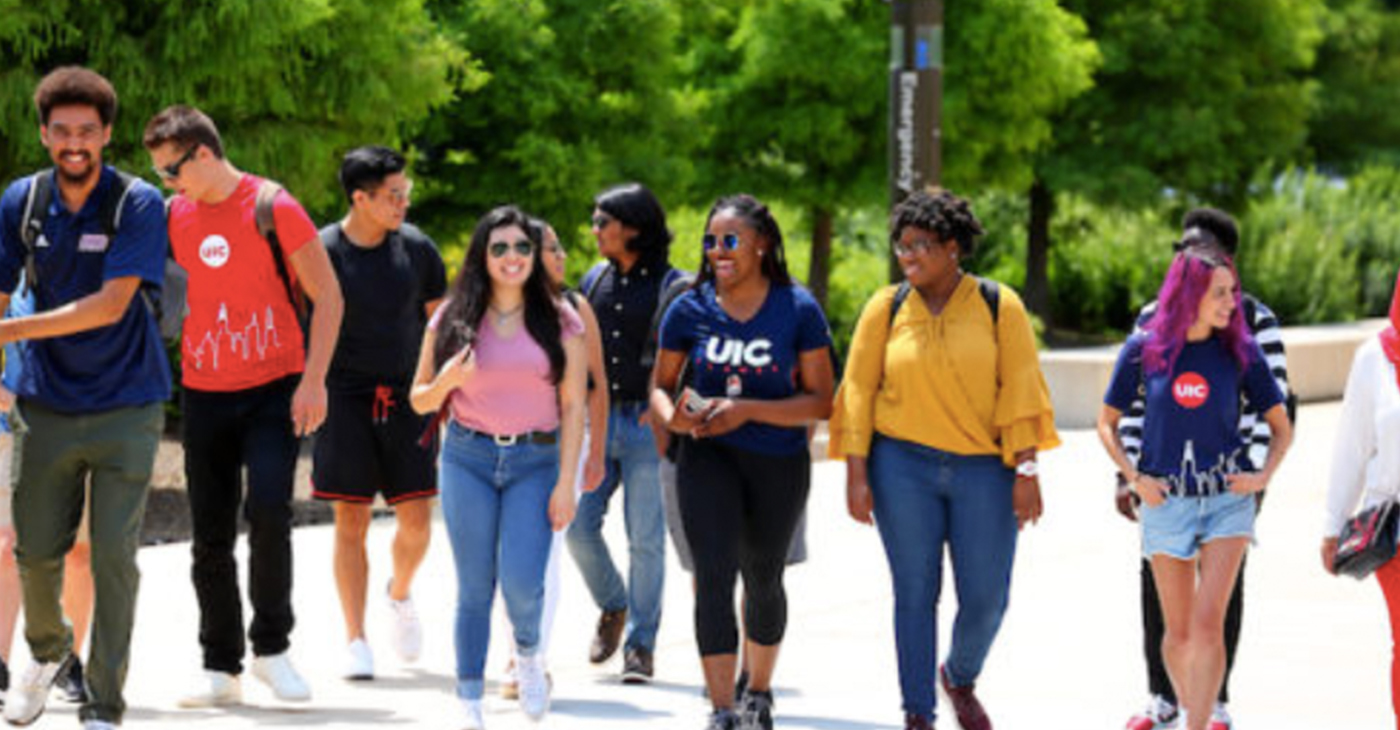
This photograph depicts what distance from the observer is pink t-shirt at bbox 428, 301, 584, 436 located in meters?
7.88

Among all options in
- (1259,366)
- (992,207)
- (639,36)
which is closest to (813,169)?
(639,36)

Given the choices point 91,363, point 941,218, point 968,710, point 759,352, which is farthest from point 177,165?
point 968,710

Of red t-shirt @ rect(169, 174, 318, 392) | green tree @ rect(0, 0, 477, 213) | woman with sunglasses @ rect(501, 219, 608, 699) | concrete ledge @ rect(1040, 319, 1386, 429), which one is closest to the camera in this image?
woman with sunglasses @ rect(501, 219, 608, 699)

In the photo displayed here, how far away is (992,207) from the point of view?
33375 millimetres

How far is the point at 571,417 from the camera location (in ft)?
26.0

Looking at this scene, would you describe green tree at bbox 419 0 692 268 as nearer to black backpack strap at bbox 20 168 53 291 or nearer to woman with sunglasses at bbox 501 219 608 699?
woman with sunglasses at bbox 501 219 608 699

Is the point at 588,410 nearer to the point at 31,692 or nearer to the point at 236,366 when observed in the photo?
the point at 236,366

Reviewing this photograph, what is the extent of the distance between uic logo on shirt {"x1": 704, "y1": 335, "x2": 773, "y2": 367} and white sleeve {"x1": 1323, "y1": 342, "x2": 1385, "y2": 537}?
1948 mm

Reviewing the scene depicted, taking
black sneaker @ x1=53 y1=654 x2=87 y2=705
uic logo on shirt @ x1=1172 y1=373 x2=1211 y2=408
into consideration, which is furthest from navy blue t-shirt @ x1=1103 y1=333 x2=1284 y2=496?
black sneaker @ x1=53 y1=654 x2=87 y2=705

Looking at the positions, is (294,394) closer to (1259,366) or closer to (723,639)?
(723,639)

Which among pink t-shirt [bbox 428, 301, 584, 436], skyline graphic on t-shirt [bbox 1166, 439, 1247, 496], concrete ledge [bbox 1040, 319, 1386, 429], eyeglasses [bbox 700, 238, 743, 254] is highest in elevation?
eyeglasses [bbox 700, 238, 743, 254]

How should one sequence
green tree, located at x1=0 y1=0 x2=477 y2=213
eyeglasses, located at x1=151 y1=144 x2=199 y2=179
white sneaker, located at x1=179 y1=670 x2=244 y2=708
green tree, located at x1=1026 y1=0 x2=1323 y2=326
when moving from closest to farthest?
eyeglasses, located at x1=151 y1=144 x2=199 y2=179, white sneaker, located at x1=179 y1=670 x2=244 y2=708, green tree, located at x1=0 y1=0 x2=477 y2=213, green tree, located at x1=1026 y1=0 x2=1323 y2=326

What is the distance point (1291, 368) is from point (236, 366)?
635 inches

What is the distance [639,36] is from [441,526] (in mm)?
7082
